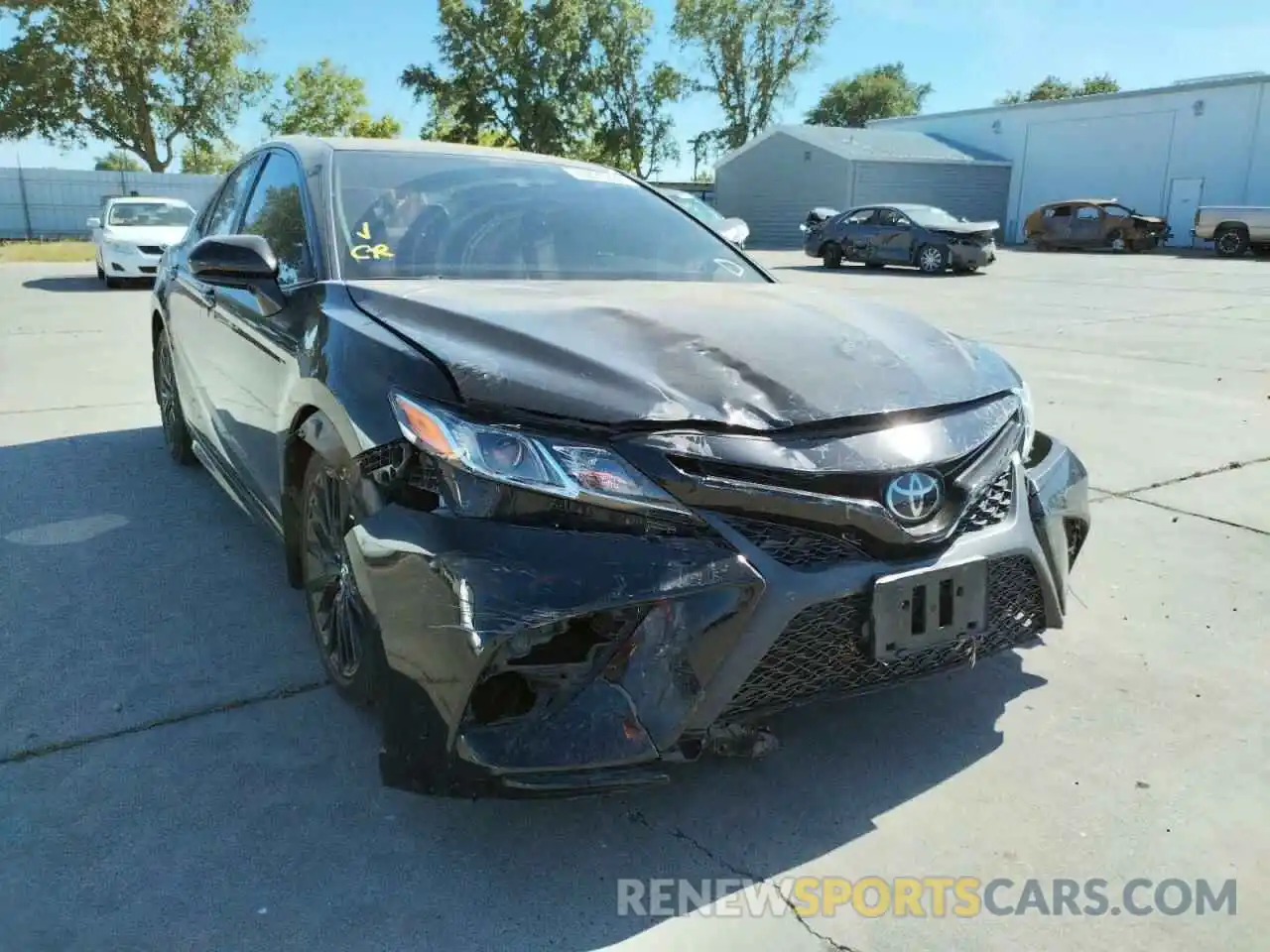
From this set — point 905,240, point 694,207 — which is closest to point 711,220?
point 694,207

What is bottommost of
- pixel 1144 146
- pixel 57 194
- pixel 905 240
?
pixel 905 240

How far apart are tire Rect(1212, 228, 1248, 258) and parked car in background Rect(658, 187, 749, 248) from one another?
17.3 meters

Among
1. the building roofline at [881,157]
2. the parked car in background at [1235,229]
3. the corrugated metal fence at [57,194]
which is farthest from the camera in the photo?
the building roofline at [881,157]

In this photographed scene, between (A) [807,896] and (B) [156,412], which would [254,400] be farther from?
(B) [156,412]

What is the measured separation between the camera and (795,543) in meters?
2.12

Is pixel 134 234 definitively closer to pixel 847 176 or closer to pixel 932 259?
pixel 932 259

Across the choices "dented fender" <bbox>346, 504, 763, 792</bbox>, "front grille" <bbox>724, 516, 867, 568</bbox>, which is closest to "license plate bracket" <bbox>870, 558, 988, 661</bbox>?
"front grille" <bbox>724, 516, 867, 568</bbox>

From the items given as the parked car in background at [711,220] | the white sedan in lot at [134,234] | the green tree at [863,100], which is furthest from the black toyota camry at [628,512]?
the green tree at [863,100]

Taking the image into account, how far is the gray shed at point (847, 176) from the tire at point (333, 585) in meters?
35.3

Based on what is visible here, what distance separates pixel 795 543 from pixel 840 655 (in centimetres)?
29

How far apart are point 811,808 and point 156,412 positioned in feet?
19.2

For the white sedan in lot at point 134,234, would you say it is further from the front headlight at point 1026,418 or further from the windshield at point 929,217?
the front headlight at point 1026,418

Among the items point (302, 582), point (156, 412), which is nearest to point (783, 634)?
point (302, 582)

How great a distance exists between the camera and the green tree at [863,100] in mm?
72500
